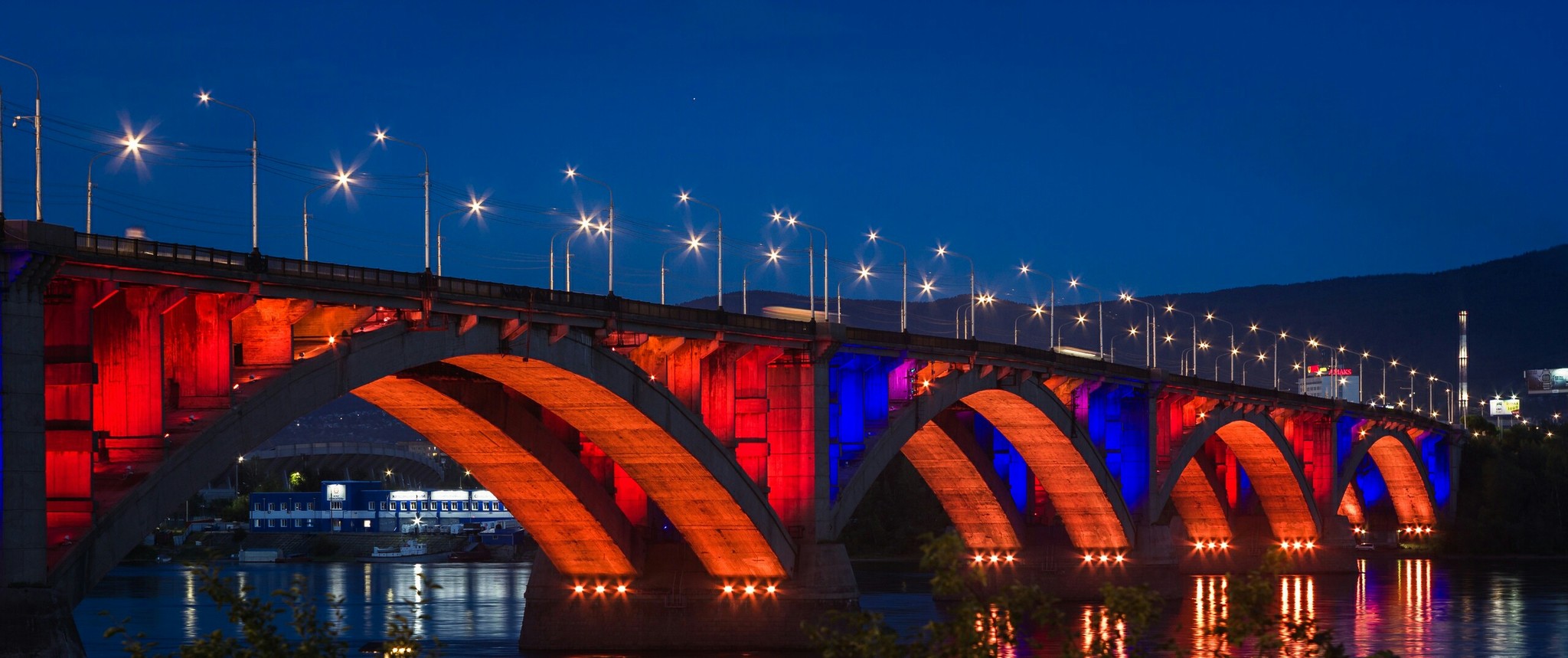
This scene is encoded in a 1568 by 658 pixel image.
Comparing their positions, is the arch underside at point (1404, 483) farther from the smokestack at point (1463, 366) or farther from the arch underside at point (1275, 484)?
the arch underside at point (1275, 484)

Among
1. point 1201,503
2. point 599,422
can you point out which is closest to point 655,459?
point 599,422

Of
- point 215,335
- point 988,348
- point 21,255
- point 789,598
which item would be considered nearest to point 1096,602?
point 988,348

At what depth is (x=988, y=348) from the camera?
7688 centimetres

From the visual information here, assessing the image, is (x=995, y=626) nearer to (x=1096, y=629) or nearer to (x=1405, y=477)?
(x=1096, y=629)

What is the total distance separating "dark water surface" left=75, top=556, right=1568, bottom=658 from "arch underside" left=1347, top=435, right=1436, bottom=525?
38.2ft

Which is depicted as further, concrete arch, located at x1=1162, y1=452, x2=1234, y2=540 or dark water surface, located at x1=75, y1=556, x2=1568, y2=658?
concrete arch, located at x1=1162, y1=452, x2=1234, y2=540

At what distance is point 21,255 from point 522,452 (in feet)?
78.9

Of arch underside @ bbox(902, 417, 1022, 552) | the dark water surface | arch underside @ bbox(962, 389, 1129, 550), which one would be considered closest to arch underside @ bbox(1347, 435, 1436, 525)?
the dark water surface

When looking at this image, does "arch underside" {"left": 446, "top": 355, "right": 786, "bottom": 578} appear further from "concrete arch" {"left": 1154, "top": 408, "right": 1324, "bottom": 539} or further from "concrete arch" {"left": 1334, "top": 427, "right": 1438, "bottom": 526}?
"concrete arch" {"left": 1334, "top": 427, "right": 1438, "bottom": 526}

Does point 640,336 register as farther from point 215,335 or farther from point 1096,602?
point 1096,602

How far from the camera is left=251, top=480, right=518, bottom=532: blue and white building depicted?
183625 mm

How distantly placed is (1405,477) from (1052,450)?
269 feet

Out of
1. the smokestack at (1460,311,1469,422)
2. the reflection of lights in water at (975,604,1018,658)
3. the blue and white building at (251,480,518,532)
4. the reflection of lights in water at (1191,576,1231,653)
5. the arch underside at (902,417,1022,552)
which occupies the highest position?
the smokestack at (1460,311,1469,422)

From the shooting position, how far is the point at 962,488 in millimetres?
87875
